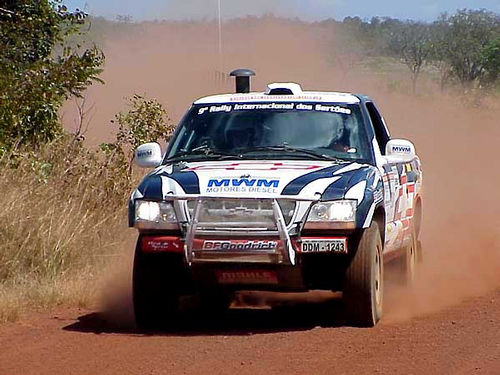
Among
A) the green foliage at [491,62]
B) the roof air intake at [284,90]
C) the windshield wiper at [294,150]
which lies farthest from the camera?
the green foliage at [491,62]

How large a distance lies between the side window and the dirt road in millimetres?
1618

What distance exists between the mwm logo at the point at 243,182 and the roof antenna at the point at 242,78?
9.47 feet

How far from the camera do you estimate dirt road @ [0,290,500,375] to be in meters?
7.66

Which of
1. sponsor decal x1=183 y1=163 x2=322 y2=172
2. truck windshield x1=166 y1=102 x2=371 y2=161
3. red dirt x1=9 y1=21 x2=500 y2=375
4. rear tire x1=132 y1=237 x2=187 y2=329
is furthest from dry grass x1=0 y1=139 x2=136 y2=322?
sponsor decal x1=183 y1=163 x2=322 y2=172

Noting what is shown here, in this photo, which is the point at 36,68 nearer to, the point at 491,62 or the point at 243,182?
the point at 243,182

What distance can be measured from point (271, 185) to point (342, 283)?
0.92m

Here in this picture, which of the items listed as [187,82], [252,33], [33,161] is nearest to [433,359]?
[33,161]

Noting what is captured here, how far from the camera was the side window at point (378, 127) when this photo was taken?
34.9 ft

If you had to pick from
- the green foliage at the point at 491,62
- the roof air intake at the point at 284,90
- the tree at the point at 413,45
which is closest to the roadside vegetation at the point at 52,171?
the roof air intake at the point at 284,90

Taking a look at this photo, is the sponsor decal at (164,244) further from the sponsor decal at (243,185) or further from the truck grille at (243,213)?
the sponsor decal at (243,185)

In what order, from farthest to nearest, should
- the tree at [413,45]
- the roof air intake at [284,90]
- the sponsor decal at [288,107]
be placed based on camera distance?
the tree at [413,45], the roof air intake at [284,90], the sponsor decal at [288,107]

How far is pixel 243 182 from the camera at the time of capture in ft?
28.5

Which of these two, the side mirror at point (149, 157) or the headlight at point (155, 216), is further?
the side mirror at point (149, 157)

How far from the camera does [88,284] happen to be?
36.2 ft
